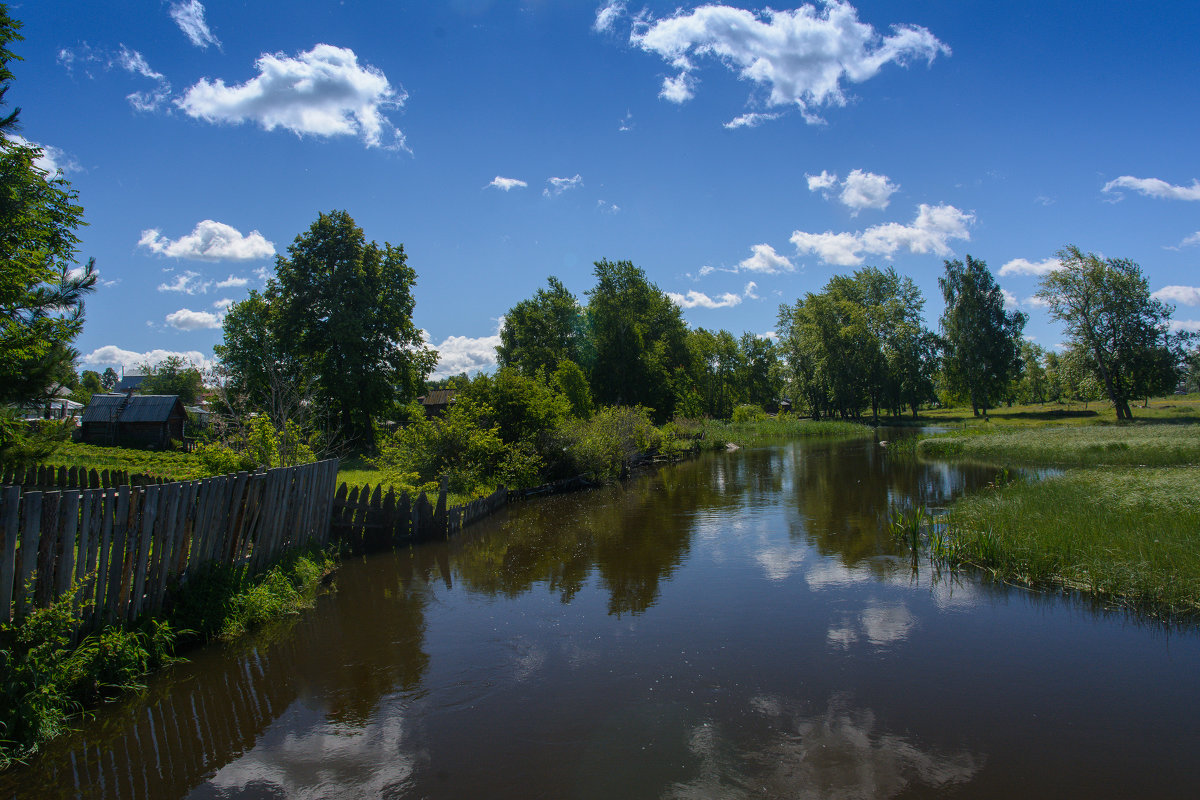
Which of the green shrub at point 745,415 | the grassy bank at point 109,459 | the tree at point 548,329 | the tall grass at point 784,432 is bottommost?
the grassy bank at point 109,459

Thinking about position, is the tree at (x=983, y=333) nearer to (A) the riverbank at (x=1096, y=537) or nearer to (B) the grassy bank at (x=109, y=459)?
(A) the riverbank at (x=1096, y=537)

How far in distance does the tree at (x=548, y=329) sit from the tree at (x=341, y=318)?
16.1 metres

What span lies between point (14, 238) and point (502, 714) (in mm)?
12209

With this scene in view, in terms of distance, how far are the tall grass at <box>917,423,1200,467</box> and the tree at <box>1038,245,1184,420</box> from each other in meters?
18.9

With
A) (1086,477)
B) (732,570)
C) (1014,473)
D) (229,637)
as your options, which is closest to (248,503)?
(229,637)

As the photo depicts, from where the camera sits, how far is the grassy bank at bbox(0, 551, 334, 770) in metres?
4.66

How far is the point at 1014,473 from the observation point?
69.2 ft

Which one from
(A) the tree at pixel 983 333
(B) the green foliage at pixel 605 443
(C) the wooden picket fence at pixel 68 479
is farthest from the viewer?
(A) the tree at pixel 983 333

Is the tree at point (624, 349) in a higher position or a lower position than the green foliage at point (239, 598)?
higher

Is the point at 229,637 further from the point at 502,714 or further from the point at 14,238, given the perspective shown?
the point at 14,238

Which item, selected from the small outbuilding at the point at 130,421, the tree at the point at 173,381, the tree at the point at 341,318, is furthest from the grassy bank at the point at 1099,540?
the tree at the point at 173,381

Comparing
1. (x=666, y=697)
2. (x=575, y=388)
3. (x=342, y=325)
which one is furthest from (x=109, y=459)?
(x=666, y=697)

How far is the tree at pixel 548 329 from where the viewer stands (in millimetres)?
48625

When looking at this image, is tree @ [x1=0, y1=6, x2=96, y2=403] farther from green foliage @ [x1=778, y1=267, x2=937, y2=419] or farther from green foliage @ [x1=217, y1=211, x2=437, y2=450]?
green foliage @ [x1=778, y1=267, x2=937, y2=419]
